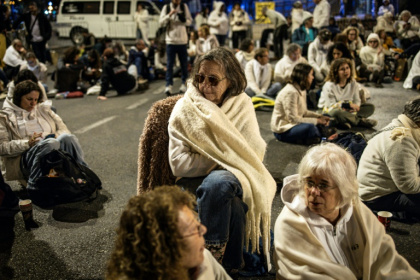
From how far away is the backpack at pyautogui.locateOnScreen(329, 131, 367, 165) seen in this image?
14.9 feet

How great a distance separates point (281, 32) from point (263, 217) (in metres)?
11.5

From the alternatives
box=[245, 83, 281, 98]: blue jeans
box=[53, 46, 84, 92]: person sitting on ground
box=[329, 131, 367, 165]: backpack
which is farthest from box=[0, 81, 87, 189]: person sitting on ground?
box=[53, 46, 84, 92]: person sitting on ground

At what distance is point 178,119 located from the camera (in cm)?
320

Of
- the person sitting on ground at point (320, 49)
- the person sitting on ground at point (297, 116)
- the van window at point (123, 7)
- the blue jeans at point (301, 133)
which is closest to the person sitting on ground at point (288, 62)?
the person sitting on ground at point (320, 49)

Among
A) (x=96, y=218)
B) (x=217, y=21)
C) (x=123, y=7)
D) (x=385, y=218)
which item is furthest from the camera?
(x=123, y=7)

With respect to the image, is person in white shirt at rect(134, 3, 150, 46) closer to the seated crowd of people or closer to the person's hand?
the person's hand

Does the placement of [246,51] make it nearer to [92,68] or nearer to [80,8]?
[92,68]

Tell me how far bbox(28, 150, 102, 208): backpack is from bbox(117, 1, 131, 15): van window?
1429cm

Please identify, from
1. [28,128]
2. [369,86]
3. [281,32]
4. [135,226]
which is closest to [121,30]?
[281,32]

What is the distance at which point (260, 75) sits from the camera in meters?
9.01

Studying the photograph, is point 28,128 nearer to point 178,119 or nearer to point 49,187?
point 49,187

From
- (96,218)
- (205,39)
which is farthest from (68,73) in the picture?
(96,218)

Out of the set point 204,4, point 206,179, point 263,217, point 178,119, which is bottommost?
point 263,217

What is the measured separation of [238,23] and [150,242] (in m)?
13.5
